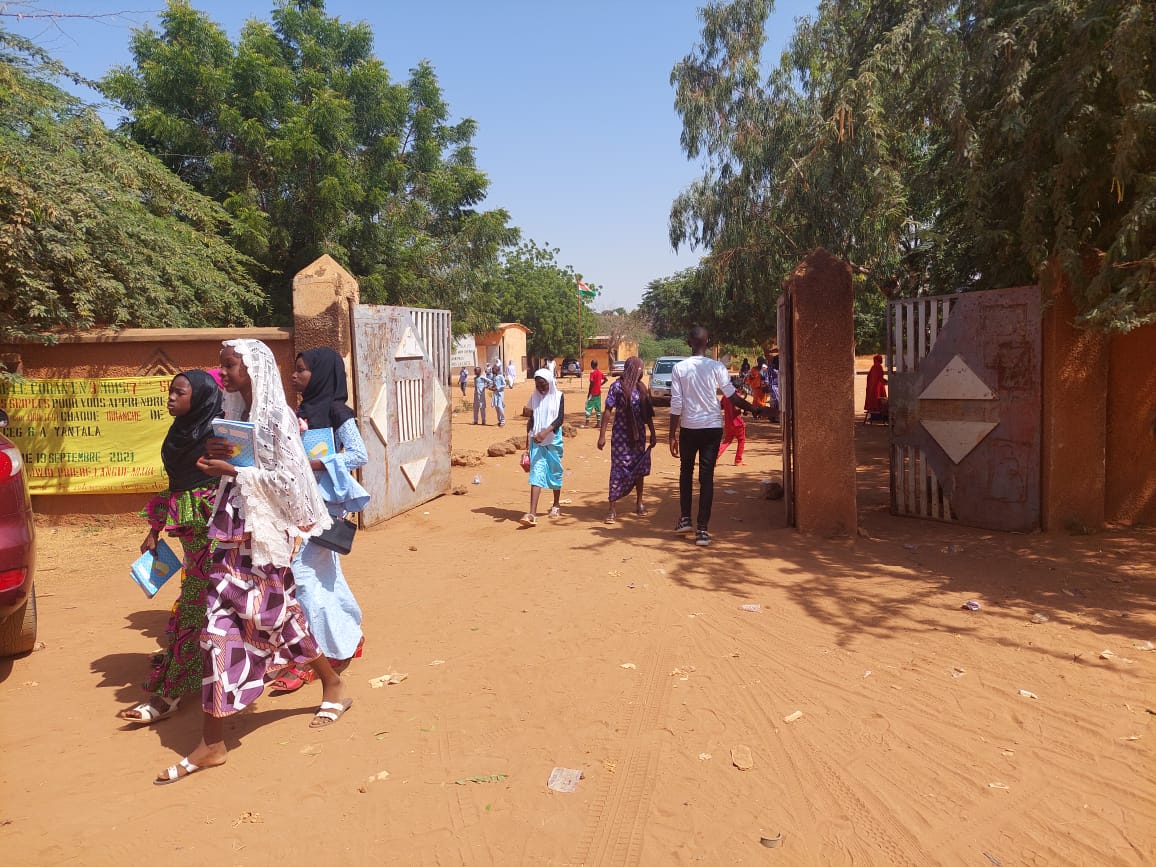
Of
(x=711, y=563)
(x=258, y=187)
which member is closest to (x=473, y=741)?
(x=711, y=563)

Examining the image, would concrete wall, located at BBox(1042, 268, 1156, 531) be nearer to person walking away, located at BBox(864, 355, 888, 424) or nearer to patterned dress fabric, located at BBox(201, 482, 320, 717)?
patterned dress fabric, located at BBox(201, 482, 320, 717)

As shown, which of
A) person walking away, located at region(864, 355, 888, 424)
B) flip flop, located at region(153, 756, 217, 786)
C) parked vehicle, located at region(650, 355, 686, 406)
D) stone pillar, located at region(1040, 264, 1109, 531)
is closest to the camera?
flip flop, located at region(153, 756, 217, 786)

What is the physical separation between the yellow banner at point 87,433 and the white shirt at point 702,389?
5.54m

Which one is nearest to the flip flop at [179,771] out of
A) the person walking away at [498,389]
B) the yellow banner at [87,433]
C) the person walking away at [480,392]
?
the yellow banner at [87,433]

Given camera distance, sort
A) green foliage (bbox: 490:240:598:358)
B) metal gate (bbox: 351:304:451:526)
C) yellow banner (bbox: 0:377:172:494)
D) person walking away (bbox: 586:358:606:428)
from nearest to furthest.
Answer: metal gate (bbox: 351:304:451:526) < yellow banner (bbox: 0:377:172:494) < person walking away (bbox: 586:358:606:428) < green foliage (bbox: 490:240:598:358)

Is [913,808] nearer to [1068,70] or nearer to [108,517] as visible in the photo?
[1068,70]

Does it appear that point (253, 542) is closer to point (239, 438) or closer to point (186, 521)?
point (239, 438)

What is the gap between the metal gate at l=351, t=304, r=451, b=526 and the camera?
8.09 metres

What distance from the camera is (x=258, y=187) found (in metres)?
16.2

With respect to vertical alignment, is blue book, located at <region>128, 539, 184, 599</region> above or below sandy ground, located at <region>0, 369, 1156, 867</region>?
above

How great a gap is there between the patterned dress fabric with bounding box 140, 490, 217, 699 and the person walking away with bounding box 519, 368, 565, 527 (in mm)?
4256

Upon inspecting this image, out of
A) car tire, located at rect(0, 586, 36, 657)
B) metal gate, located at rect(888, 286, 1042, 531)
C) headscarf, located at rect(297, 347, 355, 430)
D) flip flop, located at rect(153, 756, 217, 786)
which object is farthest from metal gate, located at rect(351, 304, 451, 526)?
metal gate, located at rect(888, 286, 1042, 531)

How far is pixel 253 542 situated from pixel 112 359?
6.35 m

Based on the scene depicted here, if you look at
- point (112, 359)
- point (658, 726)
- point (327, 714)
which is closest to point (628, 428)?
point (658, 726)
